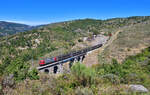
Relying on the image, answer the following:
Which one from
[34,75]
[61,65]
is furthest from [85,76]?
[61,65]

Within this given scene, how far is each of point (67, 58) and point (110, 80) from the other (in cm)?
2487

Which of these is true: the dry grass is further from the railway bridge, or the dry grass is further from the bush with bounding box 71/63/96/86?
the bush with bounding box 71/63/96/86

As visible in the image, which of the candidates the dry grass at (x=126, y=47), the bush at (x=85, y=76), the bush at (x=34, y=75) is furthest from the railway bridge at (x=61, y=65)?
the bush at (x=85, y=76)

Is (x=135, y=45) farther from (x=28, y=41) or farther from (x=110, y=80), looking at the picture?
(x=28, y=41)

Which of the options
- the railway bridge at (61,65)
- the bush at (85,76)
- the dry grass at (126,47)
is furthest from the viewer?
the railway bridge at (61,65)

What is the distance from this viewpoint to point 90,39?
7231cm

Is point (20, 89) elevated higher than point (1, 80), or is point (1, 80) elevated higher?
point (1, 80)

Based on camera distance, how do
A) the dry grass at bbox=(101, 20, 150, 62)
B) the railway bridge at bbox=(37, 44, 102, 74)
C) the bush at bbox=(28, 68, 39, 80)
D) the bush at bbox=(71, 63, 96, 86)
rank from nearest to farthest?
the bush at bbox=(71, 63, 96, 86) → the bush at bbox=(28, 68, 39, 80) → the dry grass at bbox=(101, 20, 150, 62) → the railway bridge at bbox=(37, 44, 102, 74)

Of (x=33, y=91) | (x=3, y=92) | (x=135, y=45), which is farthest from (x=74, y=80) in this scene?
(x=135, y=45)

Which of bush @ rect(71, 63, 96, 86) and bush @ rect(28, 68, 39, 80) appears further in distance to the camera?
bush @ rect(28, 68, 39, 80)

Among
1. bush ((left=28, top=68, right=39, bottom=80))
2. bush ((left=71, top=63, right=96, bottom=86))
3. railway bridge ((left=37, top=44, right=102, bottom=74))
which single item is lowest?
railway bridge ((left=37, top=44, right=102, bottom=74))

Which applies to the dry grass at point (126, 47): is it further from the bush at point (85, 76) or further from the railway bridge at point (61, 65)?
the bush at point (85, 76)

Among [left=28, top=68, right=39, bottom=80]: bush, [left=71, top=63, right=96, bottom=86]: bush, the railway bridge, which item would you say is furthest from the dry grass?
[left=71, top=63, right=96, bottom=86]: bush

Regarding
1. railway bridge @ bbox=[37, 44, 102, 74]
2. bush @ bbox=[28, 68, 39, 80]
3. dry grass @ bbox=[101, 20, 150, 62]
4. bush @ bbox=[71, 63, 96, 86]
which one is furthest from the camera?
railway bridge @ bbox=[37, 44, 102, 74]
